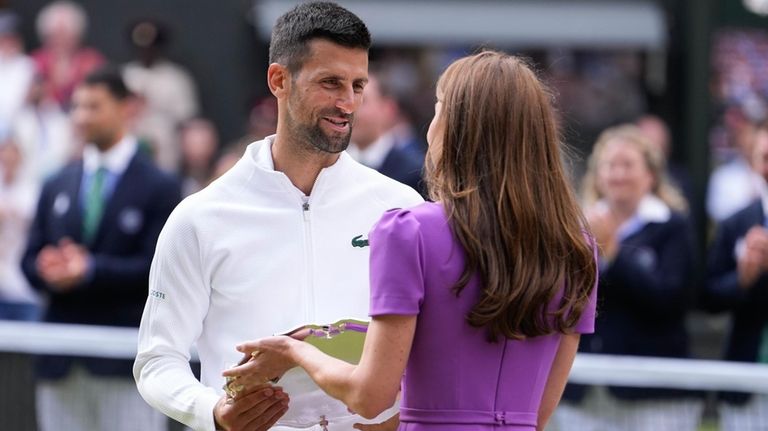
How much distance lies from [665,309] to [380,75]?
15.3 ft

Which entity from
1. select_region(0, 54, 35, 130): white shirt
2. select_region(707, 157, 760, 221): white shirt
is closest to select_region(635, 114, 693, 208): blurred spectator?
select_region(707, 157, 760, 221): white shirt

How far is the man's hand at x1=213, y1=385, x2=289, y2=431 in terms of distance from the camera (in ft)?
12.7

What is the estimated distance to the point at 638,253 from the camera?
732cm

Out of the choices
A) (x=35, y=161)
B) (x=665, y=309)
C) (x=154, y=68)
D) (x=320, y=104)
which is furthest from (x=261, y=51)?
(x=320, y=104)

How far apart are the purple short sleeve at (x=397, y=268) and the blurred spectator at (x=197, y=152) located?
735 centimetres

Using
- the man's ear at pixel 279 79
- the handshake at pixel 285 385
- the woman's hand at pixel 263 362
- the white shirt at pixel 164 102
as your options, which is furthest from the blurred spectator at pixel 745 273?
the white shirt at pixel 164 102

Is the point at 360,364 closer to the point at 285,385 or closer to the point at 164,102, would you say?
the point at 285,385

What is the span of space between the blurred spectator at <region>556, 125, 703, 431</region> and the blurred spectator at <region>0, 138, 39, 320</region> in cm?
328

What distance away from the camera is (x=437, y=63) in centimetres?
1171

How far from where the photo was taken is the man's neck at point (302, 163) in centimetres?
419

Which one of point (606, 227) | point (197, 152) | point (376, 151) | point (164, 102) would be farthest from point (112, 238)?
point (164, 102)

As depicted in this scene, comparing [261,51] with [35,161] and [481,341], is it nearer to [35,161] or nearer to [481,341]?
[35,161]

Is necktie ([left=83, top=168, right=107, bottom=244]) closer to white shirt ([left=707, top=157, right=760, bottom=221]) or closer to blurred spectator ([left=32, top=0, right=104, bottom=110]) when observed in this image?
blurred spectator ([left=32, top=0, right=104, bottom=110])

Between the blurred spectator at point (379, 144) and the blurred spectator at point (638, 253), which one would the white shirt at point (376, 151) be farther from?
the blurred spectator at point (638, 253)
